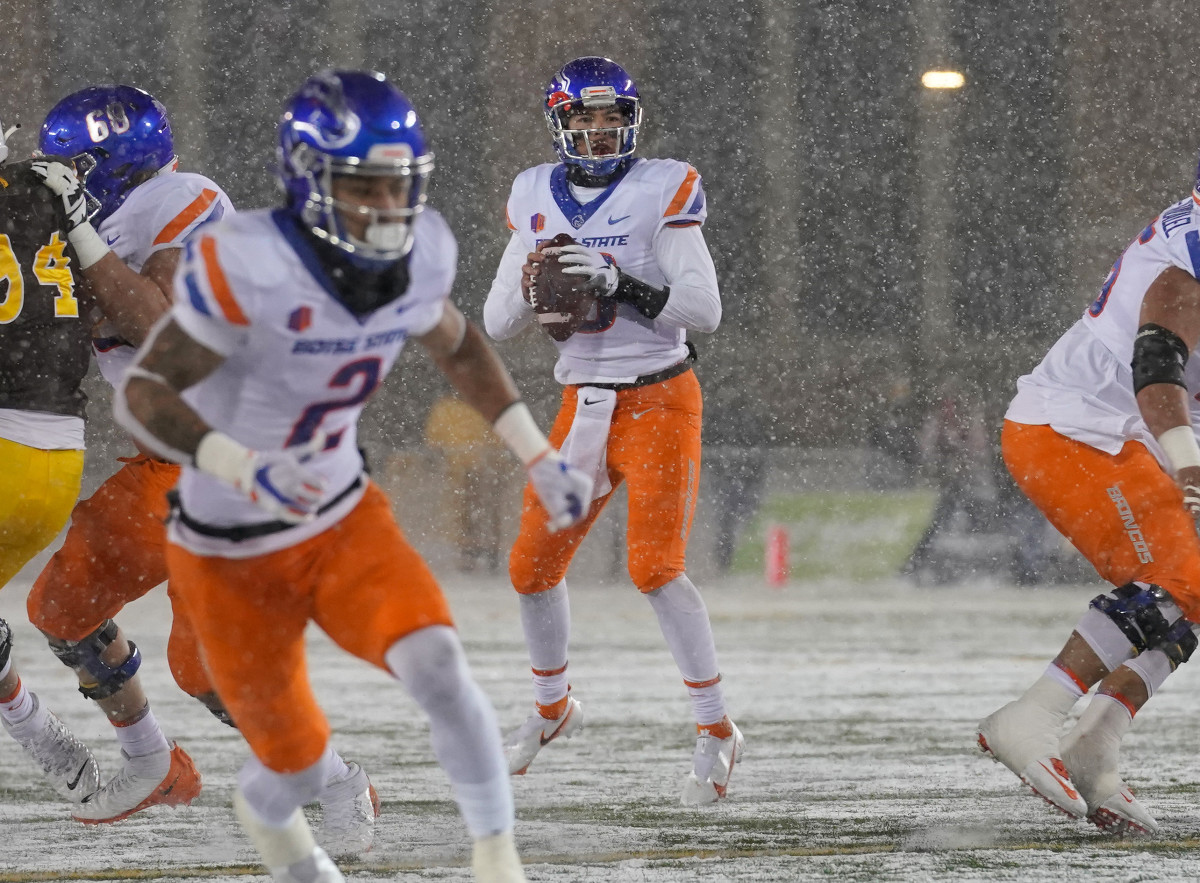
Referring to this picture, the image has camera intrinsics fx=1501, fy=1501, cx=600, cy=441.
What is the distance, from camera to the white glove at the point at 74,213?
137 inches

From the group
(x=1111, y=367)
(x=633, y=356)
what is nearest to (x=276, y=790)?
(x=633, y=356)

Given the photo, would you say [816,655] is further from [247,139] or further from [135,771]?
[247,139]

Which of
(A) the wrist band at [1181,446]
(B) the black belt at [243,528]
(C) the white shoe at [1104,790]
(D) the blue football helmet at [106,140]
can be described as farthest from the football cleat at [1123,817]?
(D) the blue football helmet at [106,140]

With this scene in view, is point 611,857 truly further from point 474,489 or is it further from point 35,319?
point 474,489

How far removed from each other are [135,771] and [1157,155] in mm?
12885

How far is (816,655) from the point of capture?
26.6 feet

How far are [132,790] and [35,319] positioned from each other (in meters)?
1.26

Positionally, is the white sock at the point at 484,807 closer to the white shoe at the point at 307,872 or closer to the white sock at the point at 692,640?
the white shoe at the point at 307,872

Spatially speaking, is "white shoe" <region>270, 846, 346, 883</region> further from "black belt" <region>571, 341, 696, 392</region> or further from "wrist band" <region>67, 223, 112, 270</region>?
"black belt" <region>571, 341, 696, 392</region>

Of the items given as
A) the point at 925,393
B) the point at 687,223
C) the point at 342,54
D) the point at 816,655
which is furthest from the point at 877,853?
the point at 342,54

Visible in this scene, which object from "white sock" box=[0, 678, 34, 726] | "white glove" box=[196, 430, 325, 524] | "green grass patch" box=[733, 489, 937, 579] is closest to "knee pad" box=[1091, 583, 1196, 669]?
"white glove" box=[196, 430, 325, 524]

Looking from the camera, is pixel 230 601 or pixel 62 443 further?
pixel 62 443

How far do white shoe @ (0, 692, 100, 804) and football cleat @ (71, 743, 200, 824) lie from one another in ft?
0.15

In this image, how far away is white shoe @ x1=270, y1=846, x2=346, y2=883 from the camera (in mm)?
2621
